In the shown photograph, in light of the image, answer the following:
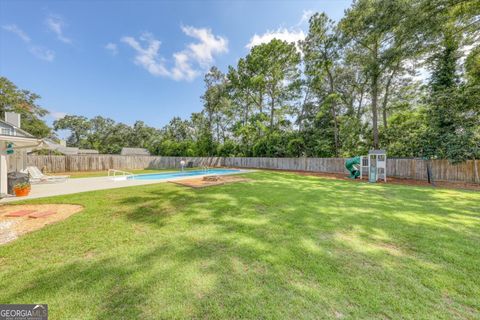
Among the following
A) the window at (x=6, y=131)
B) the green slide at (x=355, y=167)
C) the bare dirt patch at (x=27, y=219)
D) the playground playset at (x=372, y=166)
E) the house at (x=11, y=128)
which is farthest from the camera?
the green slide at (x=355, y=167)

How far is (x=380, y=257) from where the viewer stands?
2551 mm

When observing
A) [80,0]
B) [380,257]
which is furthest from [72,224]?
[80,0]

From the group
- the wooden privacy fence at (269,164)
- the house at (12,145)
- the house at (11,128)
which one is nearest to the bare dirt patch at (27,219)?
the house at (12,145)

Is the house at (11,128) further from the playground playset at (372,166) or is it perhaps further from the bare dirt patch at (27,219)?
the playground playset at (372,166)

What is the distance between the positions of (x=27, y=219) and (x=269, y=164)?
17.3 meters

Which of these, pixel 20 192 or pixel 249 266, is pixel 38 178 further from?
pixel 249 266

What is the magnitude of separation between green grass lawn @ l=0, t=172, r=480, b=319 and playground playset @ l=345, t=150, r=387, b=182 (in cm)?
650

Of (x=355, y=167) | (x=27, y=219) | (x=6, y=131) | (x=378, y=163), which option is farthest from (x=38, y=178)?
(x=378, y=163)

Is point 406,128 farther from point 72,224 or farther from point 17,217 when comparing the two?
point 17,217

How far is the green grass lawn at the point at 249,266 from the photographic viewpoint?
1.68 metres

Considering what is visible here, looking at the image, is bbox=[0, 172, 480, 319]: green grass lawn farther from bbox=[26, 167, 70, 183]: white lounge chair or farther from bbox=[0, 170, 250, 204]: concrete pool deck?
bbox=[26, 167, 70, 183]: white lounge chair

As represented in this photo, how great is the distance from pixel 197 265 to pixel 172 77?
24.8 m

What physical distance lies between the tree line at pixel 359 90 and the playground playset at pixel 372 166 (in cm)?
253

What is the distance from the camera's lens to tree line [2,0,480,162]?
9680 millimetres
